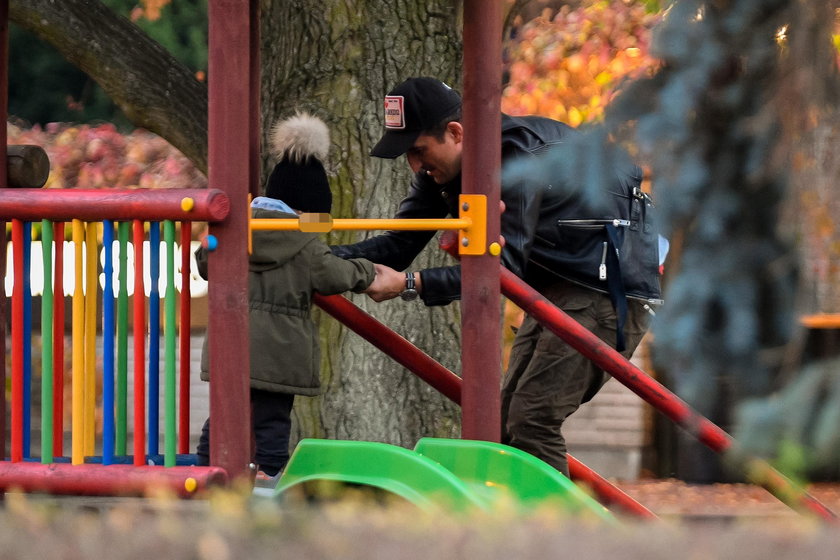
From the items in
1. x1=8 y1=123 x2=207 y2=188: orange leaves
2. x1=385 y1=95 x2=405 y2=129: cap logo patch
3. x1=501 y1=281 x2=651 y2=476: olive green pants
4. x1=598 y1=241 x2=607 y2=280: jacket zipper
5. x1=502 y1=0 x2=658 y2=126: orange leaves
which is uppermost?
x1=502 y1=0 x2=658 y2=126: orange leaves

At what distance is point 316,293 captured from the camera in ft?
15.1

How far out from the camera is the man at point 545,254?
15.1ft

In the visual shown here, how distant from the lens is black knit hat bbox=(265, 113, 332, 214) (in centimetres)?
467

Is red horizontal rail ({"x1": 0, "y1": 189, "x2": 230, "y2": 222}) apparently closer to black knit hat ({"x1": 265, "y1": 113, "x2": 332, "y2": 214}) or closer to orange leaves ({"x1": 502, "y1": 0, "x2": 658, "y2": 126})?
black knit hat ({"x1": 265, "y1": 113, "x2": 332, "y2": 214})

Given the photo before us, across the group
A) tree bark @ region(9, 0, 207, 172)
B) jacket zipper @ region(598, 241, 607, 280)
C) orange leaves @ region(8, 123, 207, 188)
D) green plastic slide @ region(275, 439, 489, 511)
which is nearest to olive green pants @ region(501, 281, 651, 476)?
jacket zipper @ region(598, 241, 607, 280)

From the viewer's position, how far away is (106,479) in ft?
12.5

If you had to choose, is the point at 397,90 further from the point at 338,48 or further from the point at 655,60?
the point at 655,60

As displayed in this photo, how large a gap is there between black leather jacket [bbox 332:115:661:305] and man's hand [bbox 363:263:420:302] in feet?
0.27

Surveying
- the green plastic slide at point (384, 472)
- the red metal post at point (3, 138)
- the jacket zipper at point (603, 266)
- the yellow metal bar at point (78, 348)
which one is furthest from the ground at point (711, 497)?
the yellow metal bar at point (78, 348)

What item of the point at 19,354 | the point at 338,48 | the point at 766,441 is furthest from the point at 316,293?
the point at 766,441

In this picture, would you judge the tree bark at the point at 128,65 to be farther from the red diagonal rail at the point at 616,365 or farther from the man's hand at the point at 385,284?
the red diagonal rail at the point at 616,365

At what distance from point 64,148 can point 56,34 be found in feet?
19.8

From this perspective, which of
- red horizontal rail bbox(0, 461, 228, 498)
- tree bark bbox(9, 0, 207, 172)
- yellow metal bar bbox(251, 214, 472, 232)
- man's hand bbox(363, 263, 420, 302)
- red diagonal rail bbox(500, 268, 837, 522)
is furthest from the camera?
tree bark bbox(9, 0, 207, 172)

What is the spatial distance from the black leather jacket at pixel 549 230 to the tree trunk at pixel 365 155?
3.07ft
